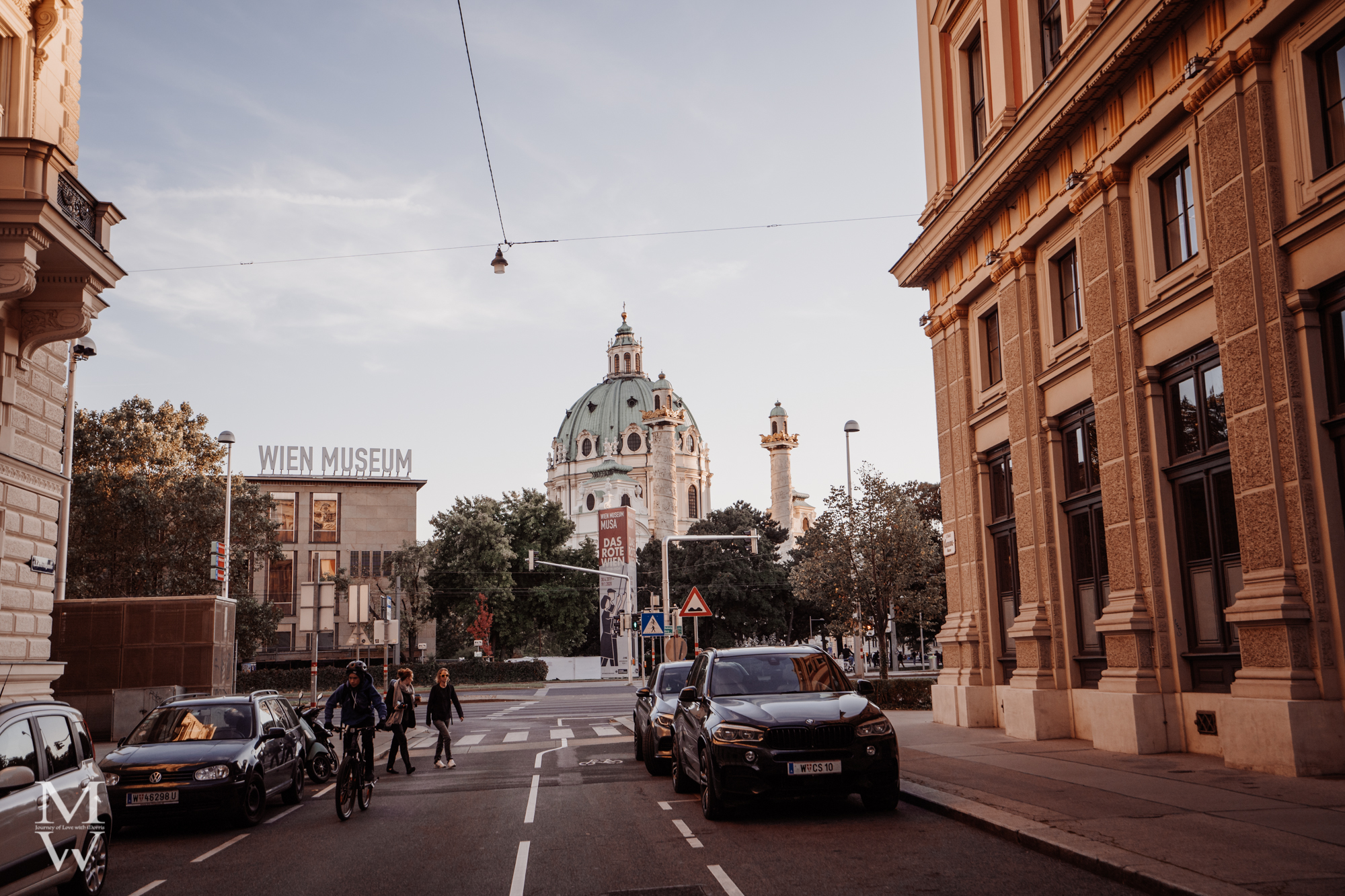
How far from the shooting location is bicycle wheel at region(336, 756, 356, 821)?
495 inches

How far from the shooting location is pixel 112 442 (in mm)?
48750

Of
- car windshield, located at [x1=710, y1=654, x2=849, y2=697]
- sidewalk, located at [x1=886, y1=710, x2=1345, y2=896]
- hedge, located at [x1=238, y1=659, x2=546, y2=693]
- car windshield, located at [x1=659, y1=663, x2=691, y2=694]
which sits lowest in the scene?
hedge, located at [x1=238, y1=659, x2=546, y2=693]

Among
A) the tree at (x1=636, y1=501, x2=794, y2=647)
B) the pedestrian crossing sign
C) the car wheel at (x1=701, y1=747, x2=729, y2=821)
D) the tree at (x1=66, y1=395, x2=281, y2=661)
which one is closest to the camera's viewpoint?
the car wheel at (x1=701, y1=747, x2=729, y2=821)

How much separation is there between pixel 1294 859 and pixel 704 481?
14975cm

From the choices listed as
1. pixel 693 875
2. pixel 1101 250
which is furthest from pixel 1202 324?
pixel 693 875

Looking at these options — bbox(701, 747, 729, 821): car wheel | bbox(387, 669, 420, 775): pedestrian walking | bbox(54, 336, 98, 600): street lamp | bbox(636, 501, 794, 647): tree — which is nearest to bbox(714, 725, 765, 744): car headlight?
bbox(701, 747, 729, 821): car wheel

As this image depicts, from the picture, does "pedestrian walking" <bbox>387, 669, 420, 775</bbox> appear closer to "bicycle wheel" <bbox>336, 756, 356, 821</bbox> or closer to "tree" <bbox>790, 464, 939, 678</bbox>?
"bicycle wheel" <bbox>336, 756, 356, 821</bbox>

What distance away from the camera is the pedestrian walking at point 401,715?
17.2 meters

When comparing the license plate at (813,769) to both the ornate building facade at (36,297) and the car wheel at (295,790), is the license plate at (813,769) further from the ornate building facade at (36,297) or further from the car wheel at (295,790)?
the ornate building facade at (36,297)

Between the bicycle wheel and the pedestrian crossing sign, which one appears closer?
the bicycle wheel

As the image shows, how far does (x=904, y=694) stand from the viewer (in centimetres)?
2952

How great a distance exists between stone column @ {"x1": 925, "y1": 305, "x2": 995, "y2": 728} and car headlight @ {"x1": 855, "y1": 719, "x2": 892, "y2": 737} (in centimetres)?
962

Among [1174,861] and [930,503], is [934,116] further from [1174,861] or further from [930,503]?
[930,503]

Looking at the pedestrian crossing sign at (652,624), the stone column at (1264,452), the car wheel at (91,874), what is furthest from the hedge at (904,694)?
the car wheel at (91,874)
